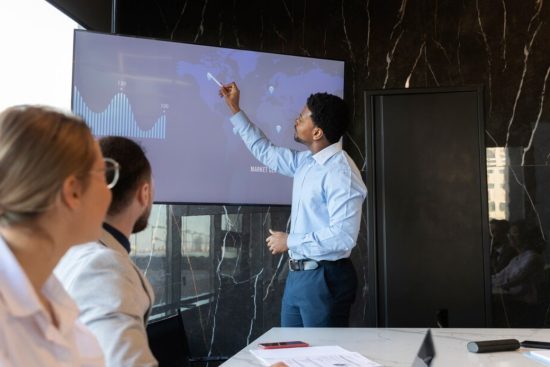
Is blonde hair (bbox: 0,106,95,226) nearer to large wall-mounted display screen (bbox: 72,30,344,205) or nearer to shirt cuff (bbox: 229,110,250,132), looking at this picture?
large wall-mounted display screen (bbox: 72,30,344,205)

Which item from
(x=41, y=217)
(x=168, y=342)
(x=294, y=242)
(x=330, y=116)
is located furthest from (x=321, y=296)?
(x=41, y=217)

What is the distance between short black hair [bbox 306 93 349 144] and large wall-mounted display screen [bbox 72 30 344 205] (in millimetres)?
505

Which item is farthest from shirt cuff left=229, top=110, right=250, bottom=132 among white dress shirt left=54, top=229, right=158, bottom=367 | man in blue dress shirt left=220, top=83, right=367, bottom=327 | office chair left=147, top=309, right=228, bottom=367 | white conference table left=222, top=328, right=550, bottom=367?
white dress shirt left=54, top=229, right=158, bottom=367

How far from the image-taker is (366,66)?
145 inches

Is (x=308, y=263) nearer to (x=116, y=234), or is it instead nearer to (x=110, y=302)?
(x=116, y=234)

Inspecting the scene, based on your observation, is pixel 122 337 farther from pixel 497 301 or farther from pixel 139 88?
pixel 497 301

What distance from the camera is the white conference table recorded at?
5.24ft

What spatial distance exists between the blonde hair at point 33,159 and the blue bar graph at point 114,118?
2.12 m

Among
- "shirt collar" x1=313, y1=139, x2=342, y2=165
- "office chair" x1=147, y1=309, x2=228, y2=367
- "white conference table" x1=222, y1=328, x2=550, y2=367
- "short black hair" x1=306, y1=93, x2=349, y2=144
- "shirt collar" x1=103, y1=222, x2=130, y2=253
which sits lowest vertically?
"office chair" x1=147, y1=309, x2=228, y2=367

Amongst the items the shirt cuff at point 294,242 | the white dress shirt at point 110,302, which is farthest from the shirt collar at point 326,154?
the white dress shirt at point 110,302

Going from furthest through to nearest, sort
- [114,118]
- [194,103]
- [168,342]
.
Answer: [194,103], [114,118], [168,342]

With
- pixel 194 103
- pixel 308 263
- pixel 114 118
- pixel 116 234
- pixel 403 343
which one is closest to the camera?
pixel 116 234

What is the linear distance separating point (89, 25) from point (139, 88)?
0.63m

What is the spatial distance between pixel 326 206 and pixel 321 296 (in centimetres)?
46
